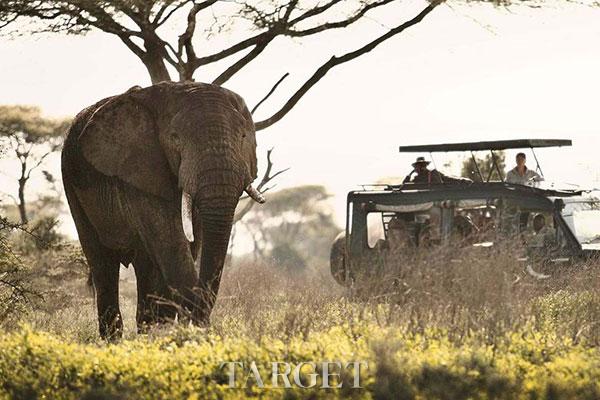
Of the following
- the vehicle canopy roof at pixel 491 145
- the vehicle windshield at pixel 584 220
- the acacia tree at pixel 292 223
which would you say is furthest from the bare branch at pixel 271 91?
the acacia tree at pixel 292 223

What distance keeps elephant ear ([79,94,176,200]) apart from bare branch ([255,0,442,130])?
29.9ft

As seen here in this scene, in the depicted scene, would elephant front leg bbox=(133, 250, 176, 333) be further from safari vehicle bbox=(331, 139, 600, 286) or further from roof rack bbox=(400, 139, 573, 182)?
roof rack bbox=(400, 139, 573, 182)

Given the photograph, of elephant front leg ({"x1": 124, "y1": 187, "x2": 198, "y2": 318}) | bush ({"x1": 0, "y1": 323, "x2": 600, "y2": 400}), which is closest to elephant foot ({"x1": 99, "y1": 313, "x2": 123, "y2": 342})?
elephant front leg ({"x1": 124, "y1": 187, "x2": 198, "y2": 318})

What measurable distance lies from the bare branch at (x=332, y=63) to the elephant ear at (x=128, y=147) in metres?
9.12

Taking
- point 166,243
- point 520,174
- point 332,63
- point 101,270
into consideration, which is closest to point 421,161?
point 520,174

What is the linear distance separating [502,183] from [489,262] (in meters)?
2.79

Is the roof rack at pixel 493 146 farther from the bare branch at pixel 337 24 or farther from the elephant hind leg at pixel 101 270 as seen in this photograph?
the elephant hind leg at pixel 101 270

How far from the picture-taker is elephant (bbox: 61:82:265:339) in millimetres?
12297

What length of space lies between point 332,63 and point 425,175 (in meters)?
4.24

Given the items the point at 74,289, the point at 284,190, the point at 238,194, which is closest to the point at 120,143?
the point at 238,194

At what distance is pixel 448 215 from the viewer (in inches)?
734

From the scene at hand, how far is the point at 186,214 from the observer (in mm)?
12930

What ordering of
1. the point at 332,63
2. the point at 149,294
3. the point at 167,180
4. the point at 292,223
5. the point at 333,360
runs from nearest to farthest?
1. the point at 333,360
2. the point at 167,180
3. the point at 149,294
4. the point at 332,63
5. the point at 292,223

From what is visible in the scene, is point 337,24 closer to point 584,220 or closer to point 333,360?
point 584,220
